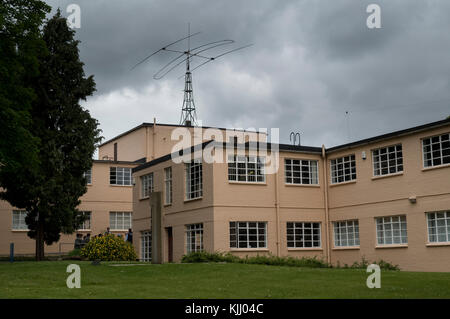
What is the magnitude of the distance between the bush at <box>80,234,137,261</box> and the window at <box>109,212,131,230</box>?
585 inches

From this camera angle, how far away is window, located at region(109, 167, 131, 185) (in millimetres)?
46688

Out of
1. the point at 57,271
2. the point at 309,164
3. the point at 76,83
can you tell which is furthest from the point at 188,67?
the point at 57,271

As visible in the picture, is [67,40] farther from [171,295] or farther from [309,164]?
[171,295]

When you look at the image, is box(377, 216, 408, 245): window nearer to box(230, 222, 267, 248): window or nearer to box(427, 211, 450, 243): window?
box(427, 211, 450, 243): window

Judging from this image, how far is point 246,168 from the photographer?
101ft

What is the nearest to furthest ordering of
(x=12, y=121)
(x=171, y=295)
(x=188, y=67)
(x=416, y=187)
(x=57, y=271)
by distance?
1. (x=171, y=295)
2. (x=57, y=271)
3. (x=12, y=121)
4. (x=416, y=187)
5. (x=188, y=67)

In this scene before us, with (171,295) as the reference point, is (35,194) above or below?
above

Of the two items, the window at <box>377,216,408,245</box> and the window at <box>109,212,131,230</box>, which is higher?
the window at <box>109,212,131,230</box>

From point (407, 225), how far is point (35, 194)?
18177mm

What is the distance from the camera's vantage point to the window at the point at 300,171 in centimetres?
3234

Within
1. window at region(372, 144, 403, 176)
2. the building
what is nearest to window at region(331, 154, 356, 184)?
the building

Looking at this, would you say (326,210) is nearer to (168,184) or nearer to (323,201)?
(323,201)

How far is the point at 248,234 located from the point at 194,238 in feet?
9.87

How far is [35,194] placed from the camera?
31.7 meters
